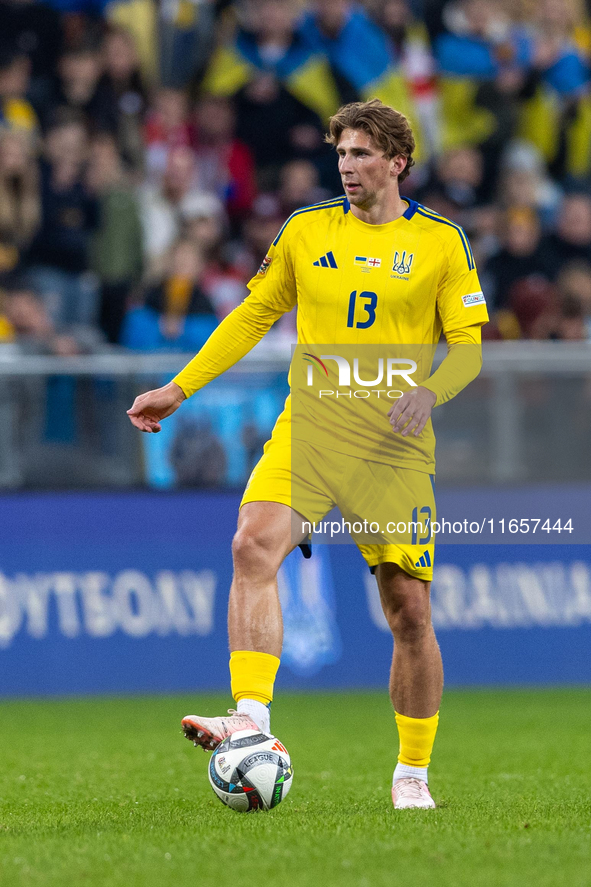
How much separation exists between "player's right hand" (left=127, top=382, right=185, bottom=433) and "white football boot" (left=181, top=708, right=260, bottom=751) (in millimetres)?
1196

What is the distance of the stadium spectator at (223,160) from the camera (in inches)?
495

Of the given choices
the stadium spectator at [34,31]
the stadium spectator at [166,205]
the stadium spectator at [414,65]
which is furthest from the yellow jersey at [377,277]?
the stadium spectator at [414,65]

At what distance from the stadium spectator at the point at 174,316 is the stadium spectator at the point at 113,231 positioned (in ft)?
1.29

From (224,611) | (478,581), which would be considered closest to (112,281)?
(224,611)

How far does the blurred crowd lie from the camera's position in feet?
36.7

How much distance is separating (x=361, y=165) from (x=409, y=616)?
181 centimetres

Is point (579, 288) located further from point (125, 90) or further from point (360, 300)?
point (360, 300)

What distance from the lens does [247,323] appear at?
17.9ft

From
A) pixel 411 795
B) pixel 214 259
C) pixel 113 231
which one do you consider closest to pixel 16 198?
pixel 113 231

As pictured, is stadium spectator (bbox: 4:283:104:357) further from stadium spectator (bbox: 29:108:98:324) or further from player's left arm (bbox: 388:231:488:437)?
player's left arm (bbox: 388:231:488:437)

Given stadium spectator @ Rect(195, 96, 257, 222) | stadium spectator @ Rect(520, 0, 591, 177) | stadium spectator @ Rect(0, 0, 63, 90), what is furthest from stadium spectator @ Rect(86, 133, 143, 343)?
stadium spectator @ Rect(520, 0, 591, 177)

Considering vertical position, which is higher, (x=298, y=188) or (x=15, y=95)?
(x=15, y=95)

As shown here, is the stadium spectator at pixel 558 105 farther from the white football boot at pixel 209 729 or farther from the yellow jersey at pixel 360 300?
the white football boot at pixel 209 729

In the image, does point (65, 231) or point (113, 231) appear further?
point (113, 231)
